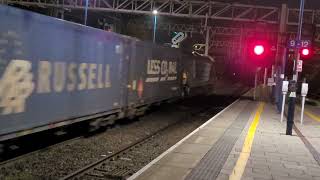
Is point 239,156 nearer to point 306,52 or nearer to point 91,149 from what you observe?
point 91,149

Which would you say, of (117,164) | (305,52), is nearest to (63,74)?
(117,164)

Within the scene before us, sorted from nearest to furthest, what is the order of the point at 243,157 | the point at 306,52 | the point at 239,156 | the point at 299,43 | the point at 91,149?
the point at 243,157, the point at 239,156, the point at 91,149, the point at 299,43, the point at 306,52

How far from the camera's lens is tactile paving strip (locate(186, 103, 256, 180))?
28.9 feet

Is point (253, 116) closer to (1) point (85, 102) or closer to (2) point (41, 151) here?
(1) point (85, 102)

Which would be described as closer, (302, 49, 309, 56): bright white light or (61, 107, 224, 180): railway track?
(61, 107, 224, 180): railway track

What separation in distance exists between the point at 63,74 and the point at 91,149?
2.18 m

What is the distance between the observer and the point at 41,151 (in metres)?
11.7

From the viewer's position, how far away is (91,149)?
41.5 feet

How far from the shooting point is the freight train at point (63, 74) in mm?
9430

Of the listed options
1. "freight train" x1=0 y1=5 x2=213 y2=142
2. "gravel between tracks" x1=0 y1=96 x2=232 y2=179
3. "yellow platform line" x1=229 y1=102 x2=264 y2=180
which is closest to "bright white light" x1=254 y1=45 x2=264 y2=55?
"yellow platform line" x1=229 y1=102 x2=264 y2=180

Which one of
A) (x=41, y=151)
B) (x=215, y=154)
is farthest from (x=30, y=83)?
(x=215, y=154)

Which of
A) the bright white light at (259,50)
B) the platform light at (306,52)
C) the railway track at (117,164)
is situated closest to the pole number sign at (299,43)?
the platform light at (306,52)

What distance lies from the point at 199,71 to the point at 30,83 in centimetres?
2391

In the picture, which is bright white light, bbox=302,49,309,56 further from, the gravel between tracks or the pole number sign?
the gravel between tracks
